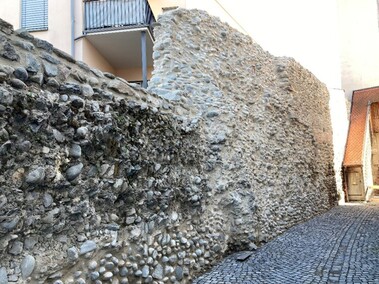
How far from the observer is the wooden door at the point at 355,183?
1153 cm

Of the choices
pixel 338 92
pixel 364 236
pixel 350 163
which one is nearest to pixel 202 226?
pixel 364 236

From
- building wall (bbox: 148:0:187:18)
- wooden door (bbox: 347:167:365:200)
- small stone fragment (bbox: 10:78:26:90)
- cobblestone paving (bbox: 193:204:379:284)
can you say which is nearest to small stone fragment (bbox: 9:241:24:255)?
small stone fragment (bbox: 10:78:26:90)

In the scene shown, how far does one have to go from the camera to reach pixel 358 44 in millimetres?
15078

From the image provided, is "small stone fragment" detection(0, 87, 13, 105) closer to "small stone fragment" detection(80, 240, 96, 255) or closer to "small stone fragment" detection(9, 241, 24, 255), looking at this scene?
"small stone fragment" detection(9, 241, 24, 255)

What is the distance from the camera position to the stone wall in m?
2.26

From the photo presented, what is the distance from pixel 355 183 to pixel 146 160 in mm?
9820

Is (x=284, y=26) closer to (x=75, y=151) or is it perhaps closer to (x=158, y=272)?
(x=158, y=272)

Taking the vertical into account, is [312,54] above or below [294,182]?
above

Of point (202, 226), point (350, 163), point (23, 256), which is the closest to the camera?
point (23, 256)

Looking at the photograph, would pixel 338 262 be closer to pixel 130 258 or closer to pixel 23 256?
pixel 130 258

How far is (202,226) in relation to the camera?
428 cm

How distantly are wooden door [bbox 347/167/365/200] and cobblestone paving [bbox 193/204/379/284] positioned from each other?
528 centimetres

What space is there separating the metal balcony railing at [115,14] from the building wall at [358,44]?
8914 mm

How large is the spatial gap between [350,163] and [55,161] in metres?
10.8
